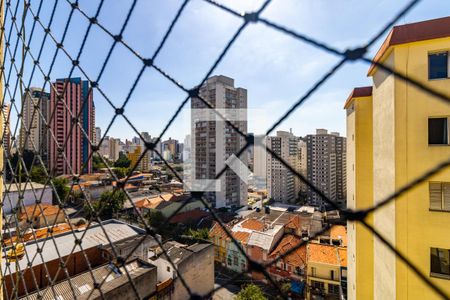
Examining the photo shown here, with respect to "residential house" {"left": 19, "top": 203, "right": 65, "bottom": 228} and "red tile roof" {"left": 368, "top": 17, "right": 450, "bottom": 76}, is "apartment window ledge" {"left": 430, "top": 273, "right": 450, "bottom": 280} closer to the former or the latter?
"red tile roof" {"left": 368, "top": 17, "right": 450, "bottom": 76}

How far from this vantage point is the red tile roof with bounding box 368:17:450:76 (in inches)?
53.3

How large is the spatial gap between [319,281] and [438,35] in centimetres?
511

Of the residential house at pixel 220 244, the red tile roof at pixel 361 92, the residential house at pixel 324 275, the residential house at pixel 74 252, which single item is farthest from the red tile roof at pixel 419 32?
the residential house at pixel 220 244

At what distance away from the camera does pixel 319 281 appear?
511 cm

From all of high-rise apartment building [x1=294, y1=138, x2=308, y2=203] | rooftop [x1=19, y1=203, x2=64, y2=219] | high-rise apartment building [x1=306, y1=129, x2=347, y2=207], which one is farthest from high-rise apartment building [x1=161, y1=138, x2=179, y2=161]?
rooftop [x1=19, y1=203, x2=64, y2=219]

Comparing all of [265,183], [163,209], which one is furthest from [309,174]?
[163,209]

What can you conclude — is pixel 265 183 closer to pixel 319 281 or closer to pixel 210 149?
pixel 210 149

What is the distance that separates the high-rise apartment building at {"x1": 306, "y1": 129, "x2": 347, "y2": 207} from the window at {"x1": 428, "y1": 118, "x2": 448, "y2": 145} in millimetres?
12238

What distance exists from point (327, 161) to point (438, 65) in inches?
497

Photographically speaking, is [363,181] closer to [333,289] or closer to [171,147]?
[333,289]

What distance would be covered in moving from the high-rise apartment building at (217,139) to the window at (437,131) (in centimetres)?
882

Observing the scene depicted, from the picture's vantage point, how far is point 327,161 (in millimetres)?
13219

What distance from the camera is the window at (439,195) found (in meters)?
1.38

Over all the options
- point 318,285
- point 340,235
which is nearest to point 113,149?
point 340,235
